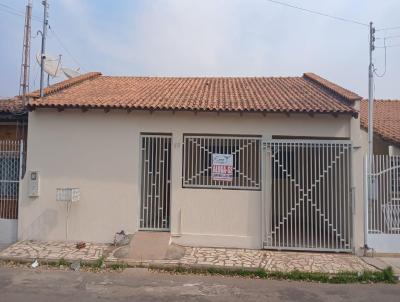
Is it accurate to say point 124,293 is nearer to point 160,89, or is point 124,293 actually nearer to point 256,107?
point 256,107

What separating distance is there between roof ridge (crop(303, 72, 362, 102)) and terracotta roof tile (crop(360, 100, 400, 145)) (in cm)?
148

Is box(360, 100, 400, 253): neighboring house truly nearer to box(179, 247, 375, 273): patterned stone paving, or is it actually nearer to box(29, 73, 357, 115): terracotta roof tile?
box(179, 247, 375, 273): patterned stone paving

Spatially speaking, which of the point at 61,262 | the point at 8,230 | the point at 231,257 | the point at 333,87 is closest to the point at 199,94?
the point at 333,87

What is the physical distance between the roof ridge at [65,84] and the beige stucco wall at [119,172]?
0.75m

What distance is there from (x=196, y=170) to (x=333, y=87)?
187 inches

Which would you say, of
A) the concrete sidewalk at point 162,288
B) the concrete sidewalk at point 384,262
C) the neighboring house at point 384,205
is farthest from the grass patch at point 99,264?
the neighboring house at point 384,205

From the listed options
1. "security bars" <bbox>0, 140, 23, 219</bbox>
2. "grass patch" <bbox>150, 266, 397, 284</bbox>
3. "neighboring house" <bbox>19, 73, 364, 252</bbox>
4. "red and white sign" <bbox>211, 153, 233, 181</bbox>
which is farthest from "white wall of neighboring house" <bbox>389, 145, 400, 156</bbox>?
"security bars" <bbox>0, 140, 23, 219</bbox>

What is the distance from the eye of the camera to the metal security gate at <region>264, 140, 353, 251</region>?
339 inches

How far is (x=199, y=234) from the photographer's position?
8797 mm

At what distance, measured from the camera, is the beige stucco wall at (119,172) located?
880cm

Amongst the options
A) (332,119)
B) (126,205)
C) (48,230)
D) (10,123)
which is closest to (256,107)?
(332,119)

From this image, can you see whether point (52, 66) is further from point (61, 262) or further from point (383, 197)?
point (383, 197)

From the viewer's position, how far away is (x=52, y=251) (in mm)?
8141

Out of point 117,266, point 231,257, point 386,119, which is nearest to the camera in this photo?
point 117,266
